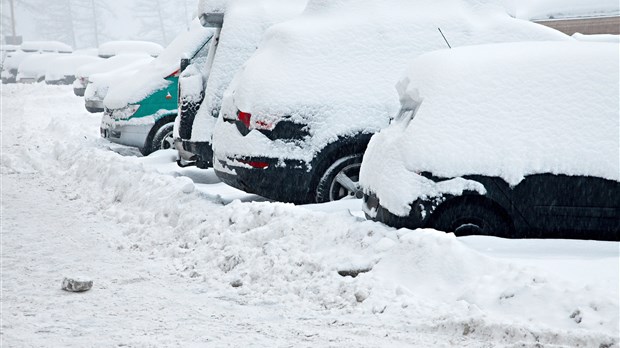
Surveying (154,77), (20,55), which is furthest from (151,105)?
(20,55)

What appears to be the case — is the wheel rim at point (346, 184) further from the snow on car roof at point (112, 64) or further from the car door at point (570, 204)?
the snow on car roof at point (112, 64)

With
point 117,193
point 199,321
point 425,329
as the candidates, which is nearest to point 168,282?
point 199,321

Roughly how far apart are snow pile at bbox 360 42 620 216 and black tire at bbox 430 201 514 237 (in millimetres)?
243

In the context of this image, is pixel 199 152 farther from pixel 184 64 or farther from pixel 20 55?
pixel 20 55

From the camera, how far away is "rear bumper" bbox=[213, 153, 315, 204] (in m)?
7.41

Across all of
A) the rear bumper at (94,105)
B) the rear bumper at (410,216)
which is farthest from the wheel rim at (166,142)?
the rear bumper at (410,216)

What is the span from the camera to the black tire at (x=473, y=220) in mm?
5637

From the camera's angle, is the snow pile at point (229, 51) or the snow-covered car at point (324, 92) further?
the snow pile at point (229, 51)

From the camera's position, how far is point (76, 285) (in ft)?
18.9

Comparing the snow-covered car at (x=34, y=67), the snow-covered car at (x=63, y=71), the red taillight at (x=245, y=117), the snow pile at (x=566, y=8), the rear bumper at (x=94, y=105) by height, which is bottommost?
the snow-covered car at (x=34, y=67)

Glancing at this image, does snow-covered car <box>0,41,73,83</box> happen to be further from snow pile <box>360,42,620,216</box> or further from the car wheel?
snow pile <box>360,42,620,216</box>

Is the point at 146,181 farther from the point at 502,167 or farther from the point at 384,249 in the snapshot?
the point at 502,167

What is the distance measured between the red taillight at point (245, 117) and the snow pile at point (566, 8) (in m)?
12.1

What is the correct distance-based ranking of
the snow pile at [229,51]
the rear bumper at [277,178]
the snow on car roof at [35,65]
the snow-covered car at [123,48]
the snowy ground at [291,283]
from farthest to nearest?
1. the snow on car roof at [35,65]
2. the snow-covered car at [123,48]
3. the snow pile at [229,51]
4. the rear bumper at [277,178]
5. the snowy ground at [291,283]
